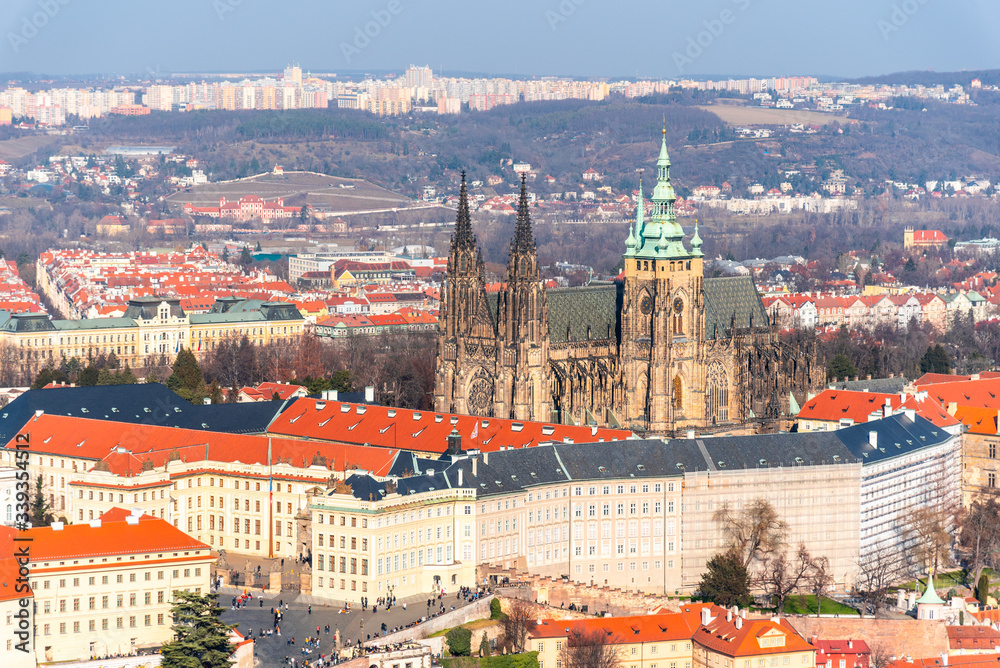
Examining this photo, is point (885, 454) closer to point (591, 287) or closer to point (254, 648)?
point (591, 287)

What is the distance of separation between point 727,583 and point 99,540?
2837 cm

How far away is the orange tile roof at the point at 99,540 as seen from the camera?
87.1 meters

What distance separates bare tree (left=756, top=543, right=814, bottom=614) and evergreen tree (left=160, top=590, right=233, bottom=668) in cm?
2815

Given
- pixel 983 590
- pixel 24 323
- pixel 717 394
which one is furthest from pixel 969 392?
pixel 24 323

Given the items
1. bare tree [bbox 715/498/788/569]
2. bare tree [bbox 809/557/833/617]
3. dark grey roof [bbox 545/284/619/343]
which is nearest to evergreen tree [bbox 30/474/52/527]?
dark grey roof [bbox 545/284/619/343]

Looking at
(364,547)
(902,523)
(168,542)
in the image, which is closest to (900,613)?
(902,523)

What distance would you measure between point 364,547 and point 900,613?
25456 millimetres

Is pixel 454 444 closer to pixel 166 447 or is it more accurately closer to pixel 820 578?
pixel 166 447

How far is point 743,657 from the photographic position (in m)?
87.4

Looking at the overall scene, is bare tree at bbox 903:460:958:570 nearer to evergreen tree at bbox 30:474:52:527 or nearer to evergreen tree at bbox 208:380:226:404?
evergreen tree at bbox 30:474:52:527

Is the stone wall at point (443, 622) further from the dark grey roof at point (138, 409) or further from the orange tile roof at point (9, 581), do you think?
the dark grey roof at point (138, 409)

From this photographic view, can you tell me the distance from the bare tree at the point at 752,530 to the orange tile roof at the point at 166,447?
1618 cm

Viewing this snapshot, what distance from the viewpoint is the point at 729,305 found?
5207 inches

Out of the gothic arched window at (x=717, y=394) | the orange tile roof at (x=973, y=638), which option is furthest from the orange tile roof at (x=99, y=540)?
the gothic arched window at (x=717, y=394)
